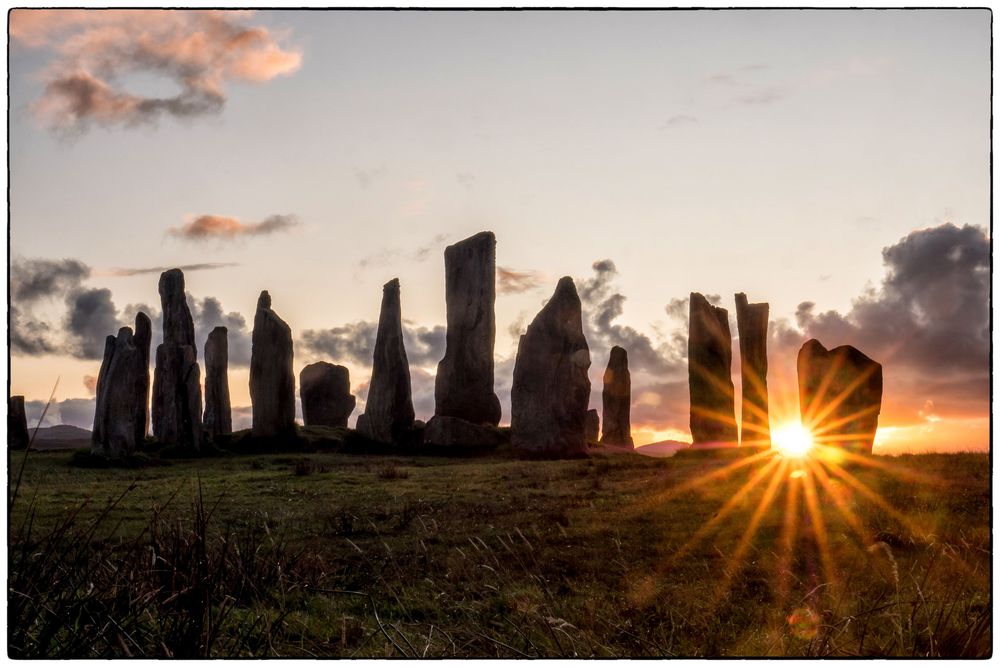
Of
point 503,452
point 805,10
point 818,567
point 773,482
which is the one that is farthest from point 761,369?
point 805,10

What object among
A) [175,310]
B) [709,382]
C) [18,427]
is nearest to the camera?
[709,382]

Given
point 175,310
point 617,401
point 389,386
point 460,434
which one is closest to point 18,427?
point 175,310

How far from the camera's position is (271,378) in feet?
101

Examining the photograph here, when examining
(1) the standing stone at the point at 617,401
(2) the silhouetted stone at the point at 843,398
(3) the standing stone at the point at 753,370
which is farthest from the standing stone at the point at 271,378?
(2) the silhouetted stone at the point at 843,398

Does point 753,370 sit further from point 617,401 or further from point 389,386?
point 389,386

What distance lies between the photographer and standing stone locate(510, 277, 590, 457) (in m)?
27.8

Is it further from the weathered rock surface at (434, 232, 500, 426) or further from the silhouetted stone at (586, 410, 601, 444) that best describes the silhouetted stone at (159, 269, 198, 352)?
the silhouetted stone at (586, 410, 601, 444)

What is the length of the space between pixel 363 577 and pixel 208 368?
90.5 ft

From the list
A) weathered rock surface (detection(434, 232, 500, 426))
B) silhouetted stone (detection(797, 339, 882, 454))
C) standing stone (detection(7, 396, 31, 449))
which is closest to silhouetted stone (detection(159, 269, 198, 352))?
standing stone (detection(7, 396, 31, 449))

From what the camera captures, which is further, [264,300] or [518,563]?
[264,300]

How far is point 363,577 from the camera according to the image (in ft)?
30.9

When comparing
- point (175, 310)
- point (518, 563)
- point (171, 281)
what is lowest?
point (518, 563)

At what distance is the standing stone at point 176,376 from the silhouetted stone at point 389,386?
5732 mm

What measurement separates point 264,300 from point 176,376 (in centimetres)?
467
